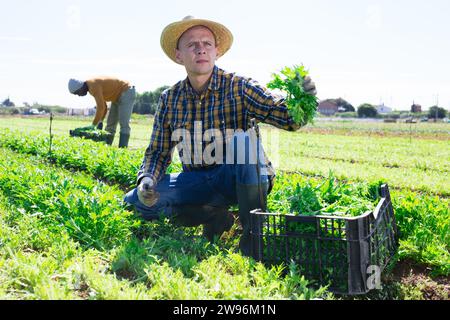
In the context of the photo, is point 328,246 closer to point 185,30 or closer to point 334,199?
point 334,199

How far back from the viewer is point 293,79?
2.84m

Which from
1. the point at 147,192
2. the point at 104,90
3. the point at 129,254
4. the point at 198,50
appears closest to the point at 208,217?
the point at 147,192

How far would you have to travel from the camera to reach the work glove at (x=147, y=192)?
3.32 m

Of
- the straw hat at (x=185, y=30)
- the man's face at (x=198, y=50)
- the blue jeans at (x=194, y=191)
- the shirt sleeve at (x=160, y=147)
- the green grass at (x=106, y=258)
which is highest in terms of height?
the straw hat at (x=185, y=30)

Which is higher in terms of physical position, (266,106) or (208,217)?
(266,106)

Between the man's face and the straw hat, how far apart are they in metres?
0.04

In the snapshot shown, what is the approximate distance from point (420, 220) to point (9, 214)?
3033mm

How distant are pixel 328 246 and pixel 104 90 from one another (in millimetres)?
8260

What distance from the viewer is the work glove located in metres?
3.32

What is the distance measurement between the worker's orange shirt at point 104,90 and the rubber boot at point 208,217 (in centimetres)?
654

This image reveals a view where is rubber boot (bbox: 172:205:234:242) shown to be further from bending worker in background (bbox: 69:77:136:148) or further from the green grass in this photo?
bending worker in background (bbox: 69:77:136:148)

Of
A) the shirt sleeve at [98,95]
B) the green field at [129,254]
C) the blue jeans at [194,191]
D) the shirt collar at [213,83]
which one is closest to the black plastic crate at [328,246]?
the green field at [129,254]

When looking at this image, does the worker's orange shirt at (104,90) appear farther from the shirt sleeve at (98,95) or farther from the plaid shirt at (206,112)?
the plaid shirt at (206,112)

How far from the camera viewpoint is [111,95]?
10188mm
